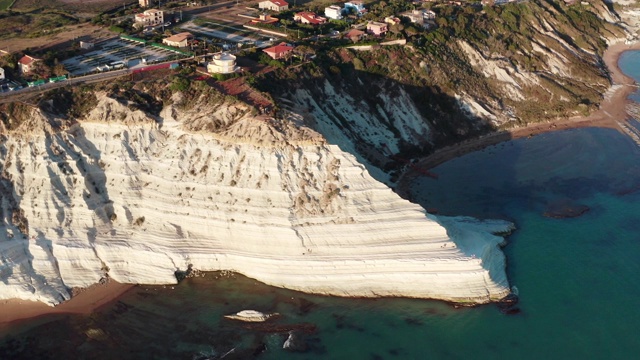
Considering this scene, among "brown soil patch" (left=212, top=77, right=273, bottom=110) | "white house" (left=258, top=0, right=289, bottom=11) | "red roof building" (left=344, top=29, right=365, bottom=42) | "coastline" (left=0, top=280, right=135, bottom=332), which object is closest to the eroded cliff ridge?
"red roof building" (left=344, top=29, right=365, bottom=42)

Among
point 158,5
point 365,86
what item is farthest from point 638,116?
point 158,5

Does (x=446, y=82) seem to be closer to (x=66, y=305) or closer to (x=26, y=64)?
(x=26, y=64)

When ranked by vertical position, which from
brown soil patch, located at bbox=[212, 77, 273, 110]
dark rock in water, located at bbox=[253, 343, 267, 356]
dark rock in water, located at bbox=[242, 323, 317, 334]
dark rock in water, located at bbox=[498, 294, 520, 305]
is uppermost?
brown soil patch, located at bbox=[212, 77, 273, 110]

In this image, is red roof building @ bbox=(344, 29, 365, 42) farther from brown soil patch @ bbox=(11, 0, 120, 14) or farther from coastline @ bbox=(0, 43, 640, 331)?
brown soil patch @ bbox=(11, 0, 120, 14)

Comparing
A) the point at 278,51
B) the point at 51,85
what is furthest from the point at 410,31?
the point at 51,85

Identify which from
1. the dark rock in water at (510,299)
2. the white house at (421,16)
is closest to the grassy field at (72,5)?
the white house at (421,16)

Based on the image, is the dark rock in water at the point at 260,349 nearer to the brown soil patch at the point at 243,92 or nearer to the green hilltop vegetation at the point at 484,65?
the brown soil patch at the point at 243,92
